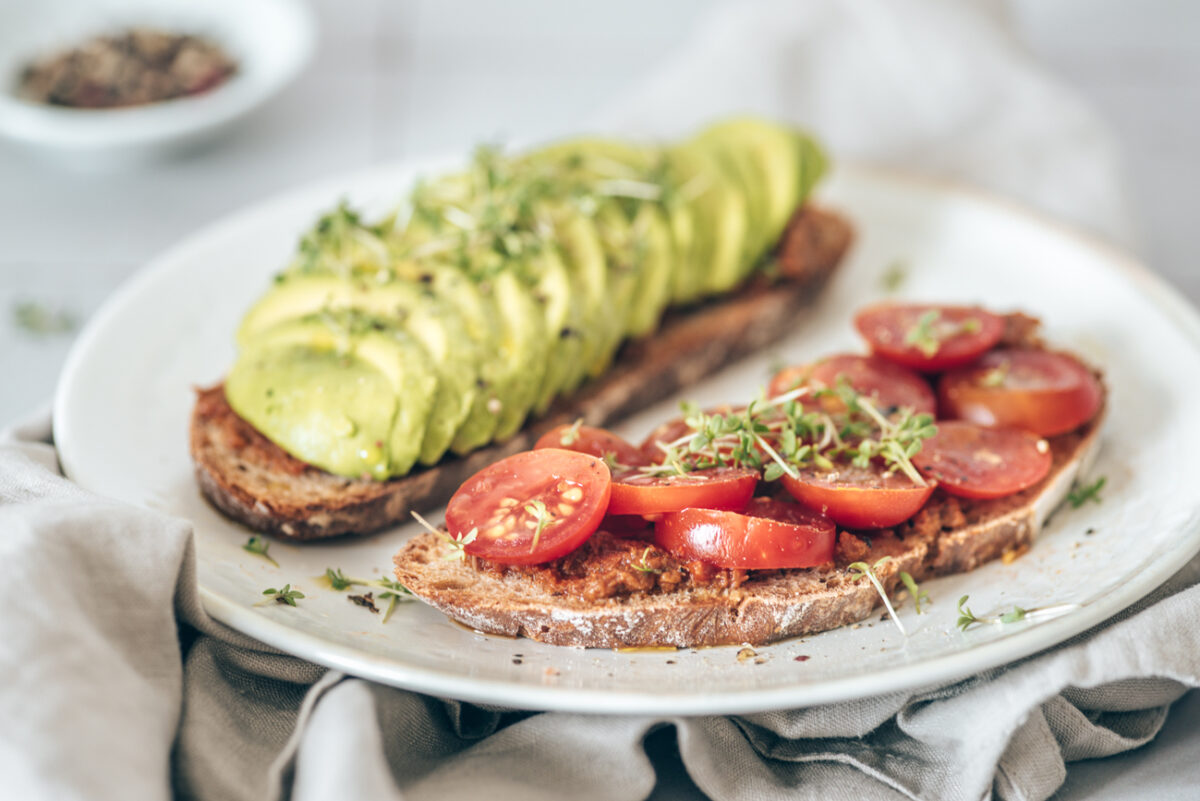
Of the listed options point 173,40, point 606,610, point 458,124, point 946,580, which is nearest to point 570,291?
point 606,610

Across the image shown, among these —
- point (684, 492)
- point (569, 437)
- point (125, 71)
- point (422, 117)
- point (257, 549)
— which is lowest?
point (257, 549)

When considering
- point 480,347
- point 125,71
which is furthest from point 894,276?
point 125,71

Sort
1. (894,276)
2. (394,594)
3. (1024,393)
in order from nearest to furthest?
(394,594) < (1024,393) < (894,276)

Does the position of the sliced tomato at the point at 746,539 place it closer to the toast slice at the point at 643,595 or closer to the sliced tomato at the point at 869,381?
the toast slice at the point at 643,595

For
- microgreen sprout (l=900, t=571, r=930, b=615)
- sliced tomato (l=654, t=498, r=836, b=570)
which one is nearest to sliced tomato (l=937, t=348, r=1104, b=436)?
microgreen sprout (l=900, t=571, r=930, b=615)

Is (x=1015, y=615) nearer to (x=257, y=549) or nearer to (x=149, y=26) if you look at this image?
(x=257, y=549)

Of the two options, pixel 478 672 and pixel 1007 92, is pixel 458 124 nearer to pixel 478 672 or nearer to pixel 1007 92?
pixel 1007 92

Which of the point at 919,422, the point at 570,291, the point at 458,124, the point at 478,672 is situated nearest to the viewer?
the point at 478,672
